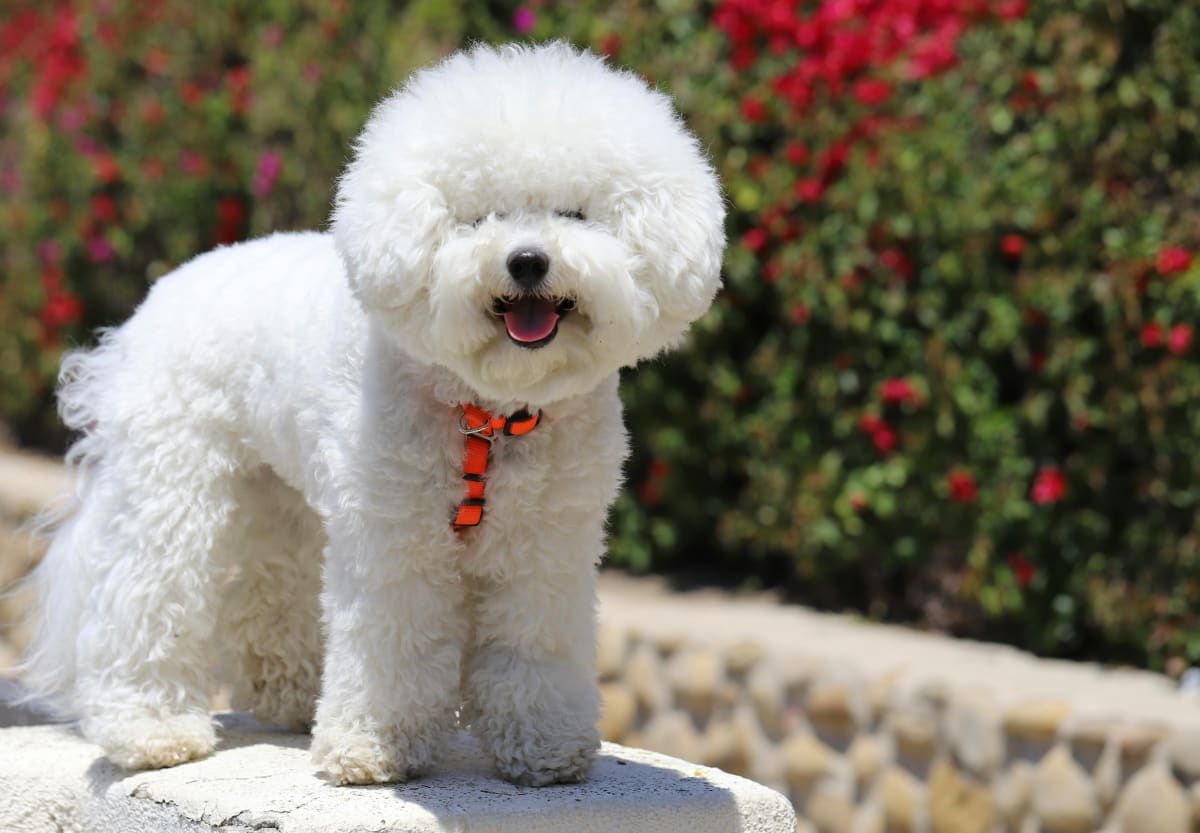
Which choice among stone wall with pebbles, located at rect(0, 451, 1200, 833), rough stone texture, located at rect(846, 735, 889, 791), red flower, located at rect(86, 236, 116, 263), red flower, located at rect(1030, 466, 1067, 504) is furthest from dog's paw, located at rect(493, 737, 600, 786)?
red flower, located at rect(86, 236, 116, 263)

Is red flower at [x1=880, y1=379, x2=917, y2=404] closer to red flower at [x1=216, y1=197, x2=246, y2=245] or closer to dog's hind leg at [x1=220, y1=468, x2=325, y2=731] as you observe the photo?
dog's hind leg at [x1=220, y1=468, x2=325, y2=731]

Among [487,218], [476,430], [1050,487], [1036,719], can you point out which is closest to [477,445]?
[476,430]

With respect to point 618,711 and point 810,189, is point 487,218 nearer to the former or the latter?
point 810,189

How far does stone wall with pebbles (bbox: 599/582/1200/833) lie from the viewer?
13.6 ft

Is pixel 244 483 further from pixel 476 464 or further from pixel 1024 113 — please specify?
pixel 1024 113

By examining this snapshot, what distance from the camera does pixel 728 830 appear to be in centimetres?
307

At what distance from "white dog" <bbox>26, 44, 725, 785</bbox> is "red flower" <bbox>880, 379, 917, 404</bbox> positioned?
2.28m

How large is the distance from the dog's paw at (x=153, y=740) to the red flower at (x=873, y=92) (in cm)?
300

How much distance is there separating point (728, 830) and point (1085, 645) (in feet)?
7.58

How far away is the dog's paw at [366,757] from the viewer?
9.39ft

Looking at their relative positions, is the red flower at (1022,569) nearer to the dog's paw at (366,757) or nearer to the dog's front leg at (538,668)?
the dog's front leg at (538,668)

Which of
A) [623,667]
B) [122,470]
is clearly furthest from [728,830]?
[623,667]

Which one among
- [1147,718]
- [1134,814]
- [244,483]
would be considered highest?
[244,483]

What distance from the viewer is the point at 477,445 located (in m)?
2.81
